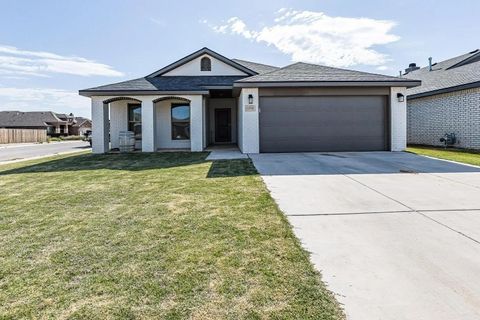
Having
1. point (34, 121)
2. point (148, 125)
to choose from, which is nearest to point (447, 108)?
point (148, 125)

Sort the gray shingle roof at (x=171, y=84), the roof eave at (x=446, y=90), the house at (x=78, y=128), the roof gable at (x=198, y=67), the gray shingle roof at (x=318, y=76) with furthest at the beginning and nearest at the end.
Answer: the house at (x=78, y=128), the roof gable at (x=198, y=67), the gray shingle roof at (x=171, y=84), the roof eave at (x=446, y=90), the gray shingle roof at (x=318, y=76)

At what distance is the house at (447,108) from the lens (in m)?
13.7

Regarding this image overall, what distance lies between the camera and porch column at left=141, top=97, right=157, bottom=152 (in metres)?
14.5

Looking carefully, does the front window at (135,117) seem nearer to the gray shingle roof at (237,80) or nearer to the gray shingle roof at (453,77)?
the gray shingle roof at (237,80)

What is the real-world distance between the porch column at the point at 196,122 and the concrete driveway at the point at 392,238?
803cm

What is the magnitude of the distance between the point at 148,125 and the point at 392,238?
1283 cm

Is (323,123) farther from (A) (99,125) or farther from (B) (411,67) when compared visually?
(B) (411,67)

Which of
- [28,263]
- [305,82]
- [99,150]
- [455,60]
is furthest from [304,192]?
[455,60]

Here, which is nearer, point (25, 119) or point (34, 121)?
point (34, 121)

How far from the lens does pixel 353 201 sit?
511cm

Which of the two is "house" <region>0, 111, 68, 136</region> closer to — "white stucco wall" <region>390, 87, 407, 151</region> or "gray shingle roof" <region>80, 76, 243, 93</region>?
"gray shingle roof" <region>80, 76, 243, 93</region>

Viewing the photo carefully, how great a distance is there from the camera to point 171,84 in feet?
52.0

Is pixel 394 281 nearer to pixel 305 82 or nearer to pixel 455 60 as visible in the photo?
pixel 305 82

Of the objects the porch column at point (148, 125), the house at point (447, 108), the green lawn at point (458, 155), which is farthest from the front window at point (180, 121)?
the house at point (447, 108)
